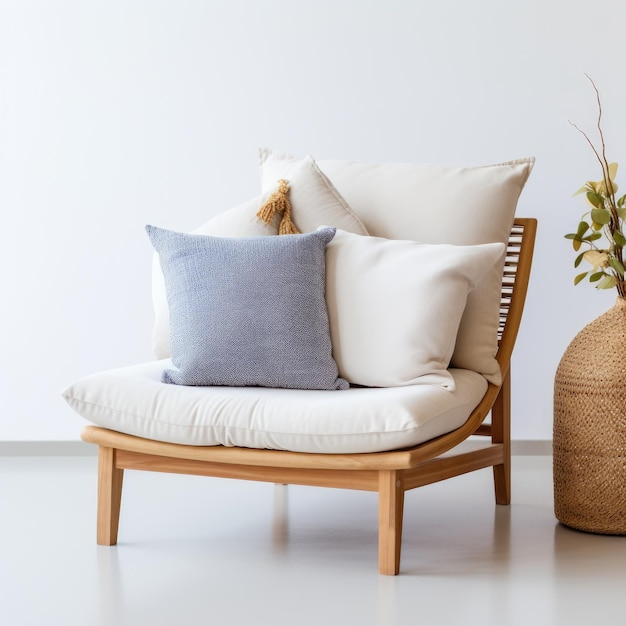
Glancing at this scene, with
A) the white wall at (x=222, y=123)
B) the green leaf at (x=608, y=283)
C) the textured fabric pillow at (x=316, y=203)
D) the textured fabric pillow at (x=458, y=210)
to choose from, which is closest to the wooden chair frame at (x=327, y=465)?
the textured fabric pillow at (x=458, y=210)

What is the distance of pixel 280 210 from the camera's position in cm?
271

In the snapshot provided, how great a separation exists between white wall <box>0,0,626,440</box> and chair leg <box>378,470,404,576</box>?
4.82 ft

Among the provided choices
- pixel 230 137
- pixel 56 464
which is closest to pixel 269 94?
pixel 230 137

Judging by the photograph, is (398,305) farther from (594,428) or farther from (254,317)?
(594,428)

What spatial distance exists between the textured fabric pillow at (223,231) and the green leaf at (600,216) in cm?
81

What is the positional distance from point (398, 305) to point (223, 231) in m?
0.56

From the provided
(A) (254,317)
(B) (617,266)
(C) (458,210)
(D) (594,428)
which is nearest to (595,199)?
(B) (617,266)

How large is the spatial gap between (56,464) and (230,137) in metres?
1.29

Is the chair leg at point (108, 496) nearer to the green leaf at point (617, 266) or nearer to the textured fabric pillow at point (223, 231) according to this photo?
the textured fabric pillow at point (223, 231)

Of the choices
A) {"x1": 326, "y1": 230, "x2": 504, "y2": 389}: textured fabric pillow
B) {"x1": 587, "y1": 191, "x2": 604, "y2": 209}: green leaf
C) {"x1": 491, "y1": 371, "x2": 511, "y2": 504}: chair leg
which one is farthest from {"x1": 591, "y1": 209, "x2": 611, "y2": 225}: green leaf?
{"x1": 491, "y1": 371, "x2": 511, "y2": 504}: chair leg

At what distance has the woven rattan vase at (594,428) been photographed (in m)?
→ 2.52

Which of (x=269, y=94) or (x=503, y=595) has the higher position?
(x=269, y=94)

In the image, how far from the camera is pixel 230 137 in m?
3.65

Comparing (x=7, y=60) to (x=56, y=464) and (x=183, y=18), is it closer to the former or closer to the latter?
(x=183, y=18)
